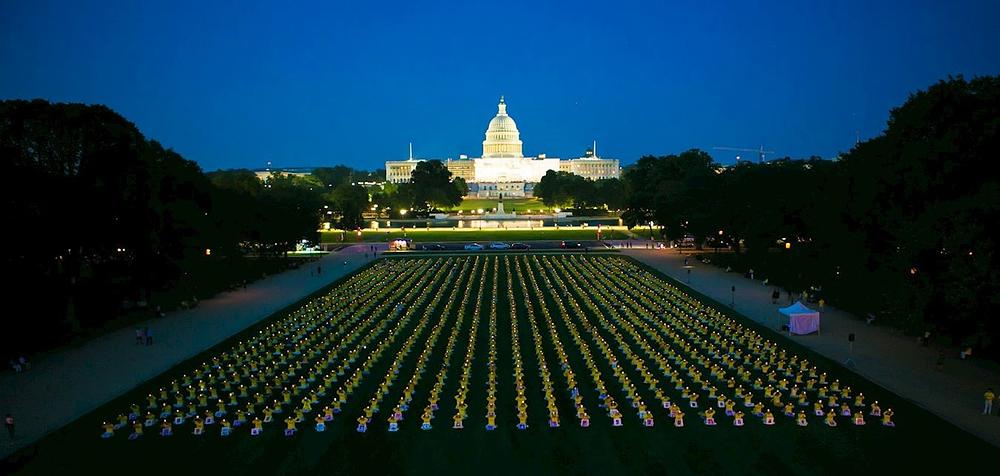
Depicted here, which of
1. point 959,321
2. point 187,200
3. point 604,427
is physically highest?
point 187,200

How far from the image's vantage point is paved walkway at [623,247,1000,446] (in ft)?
75.9

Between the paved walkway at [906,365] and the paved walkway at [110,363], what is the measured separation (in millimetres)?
24496

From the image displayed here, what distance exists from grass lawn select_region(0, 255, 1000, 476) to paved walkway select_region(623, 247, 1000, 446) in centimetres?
83

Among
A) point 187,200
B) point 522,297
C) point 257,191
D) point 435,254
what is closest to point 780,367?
point 522,297

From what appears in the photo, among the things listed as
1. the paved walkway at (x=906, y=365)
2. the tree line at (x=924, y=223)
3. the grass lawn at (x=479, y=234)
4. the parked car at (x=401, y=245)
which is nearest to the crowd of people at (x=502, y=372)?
the paved walkway at (x=906, y=365)

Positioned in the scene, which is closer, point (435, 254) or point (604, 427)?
point (604, 427)

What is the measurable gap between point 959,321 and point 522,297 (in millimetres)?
23966

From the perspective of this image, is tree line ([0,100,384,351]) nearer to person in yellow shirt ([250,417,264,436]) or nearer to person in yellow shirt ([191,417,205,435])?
person in yellow shirt ([191,417,205,435])

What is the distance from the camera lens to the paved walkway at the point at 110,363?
2400cm

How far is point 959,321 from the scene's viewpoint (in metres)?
25.4

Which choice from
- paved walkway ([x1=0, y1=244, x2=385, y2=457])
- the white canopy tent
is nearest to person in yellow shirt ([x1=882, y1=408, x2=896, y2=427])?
the white canopy tent

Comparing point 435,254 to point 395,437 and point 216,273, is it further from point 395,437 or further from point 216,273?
point 395,437

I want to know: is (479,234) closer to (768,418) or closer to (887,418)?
(768,418)

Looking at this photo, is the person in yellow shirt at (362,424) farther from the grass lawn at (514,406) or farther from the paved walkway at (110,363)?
the paved walkway at (110,363)
